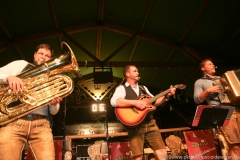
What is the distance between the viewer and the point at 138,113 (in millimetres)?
3029

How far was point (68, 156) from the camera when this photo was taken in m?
3.91

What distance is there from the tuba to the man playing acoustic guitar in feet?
3.26

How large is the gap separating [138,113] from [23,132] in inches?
60.5

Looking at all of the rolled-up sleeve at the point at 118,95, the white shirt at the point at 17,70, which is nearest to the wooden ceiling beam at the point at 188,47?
the rolled-up sleeve at the point at 118,95

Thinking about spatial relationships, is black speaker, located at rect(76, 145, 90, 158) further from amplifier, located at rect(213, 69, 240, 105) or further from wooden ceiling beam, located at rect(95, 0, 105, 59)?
wooden ceiling beam, located at rect(95, 0, 105, 59)

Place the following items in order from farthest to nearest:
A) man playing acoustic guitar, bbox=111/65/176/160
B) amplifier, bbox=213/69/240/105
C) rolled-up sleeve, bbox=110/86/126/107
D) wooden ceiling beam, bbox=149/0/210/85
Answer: wooden ceiling beam, bbox=149/0/210/85, rolled-up sleeve, bbox=110/86/126/107, amplifier, bbox=213/69/240/105, man playing acoustic guitar, bbox=111/65/176/160

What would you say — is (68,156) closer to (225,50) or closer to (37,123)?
(37,123)

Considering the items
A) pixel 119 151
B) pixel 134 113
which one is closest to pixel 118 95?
pixel 134 113

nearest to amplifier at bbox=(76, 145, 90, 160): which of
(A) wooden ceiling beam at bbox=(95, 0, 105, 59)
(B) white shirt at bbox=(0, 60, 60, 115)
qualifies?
(B) white shirt at bbox=(0, 60, 60, 115)

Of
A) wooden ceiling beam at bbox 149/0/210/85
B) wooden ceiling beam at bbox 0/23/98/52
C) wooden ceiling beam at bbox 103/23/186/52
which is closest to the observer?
wooden ceiling beam at bbox 149/0/210/85

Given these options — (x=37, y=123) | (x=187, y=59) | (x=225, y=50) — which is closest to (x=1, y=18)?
(x=37, y=123)

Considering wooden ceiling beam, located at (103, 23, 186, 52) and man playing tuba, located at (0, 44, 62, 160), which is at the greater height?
wooden ceiling beam, located at (103, 23, 186, 52)

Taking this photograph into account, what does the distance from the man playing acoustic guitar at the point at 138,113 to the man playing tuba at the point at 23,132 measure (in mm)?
1089

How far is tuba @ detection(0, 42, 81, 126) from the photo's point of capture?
82.5 inches
